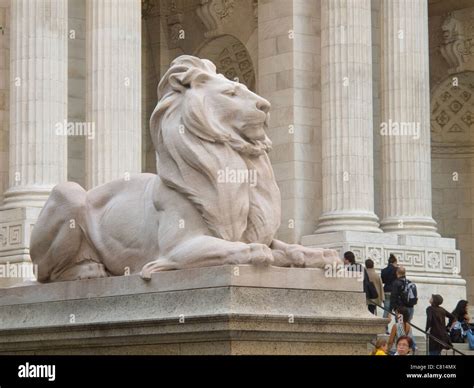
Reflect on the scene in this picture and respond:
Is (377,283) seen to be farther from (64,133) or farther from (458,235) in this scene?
(458,235)

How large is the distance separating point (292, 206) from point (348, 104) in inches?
121

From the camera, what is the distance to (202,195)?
1258cm

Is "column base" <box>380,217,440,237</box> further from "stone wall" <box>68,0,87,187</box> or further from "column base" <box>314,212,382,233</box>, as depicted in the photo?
"stone wall" <box>68,0,87,187</box>

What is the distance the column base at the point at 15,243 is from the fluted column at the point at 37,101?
228mm

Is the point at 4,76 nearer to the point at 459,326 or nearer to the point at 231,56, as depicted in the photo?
the point at 231,56

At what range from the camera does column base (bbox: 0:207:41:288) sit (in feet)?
108

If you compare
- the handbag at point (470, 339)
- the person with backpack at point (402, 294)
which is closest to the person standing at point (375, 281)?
the person with backpack at point (402, 294)

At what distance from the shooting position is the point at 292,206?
38.3 m

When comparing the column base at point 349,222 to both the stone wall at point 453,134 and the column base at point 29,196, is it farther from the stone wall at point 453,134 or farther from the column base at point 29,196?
the stone wall at point 453,134

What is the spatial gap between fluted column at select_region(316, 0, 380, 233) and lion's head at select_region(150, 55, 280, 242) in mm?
24290

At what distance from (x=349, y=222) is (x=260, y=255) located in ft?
82.8
